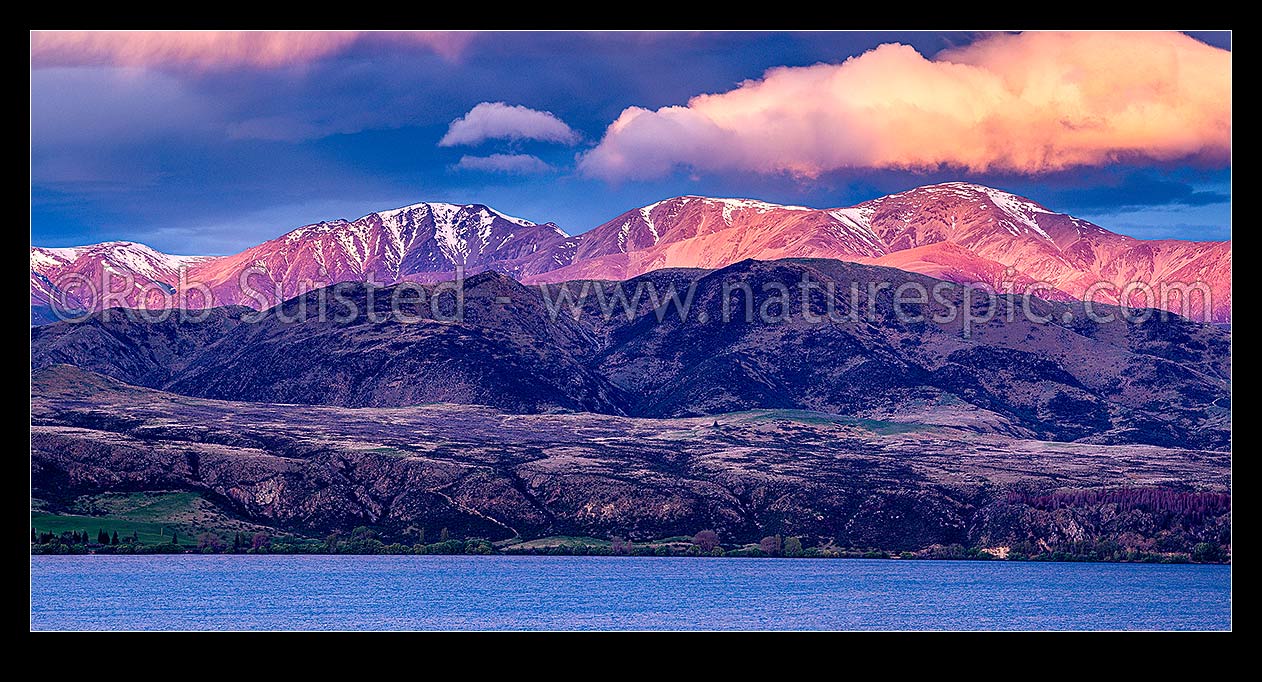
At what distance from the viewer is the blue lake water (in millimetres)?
109812

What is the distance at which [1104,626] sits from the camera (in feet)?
377

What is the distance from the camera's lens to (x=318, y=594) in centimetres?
13075

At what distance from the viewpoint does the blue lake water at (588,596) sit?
360ft

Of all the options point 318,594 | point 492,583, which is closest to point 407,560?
point 492,583

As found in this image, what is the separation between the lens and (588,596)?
445 feet
